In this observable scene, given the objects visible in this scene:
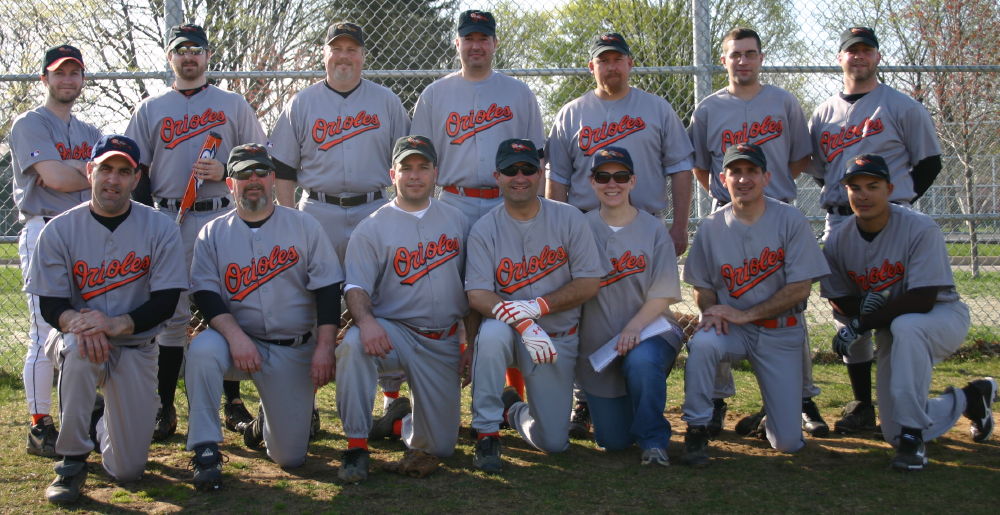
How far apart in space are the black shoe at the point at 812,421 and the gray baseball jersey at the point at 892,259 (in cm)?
59

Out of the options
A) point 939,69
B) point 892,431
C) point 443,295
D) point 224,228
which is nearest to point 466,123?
point 443,295

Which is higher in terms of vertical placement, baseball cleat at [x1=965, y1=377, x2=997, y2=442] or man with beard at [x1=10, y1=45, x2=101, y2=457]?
man with beard at [x1=10, y1=45, x2=101, y2=457]

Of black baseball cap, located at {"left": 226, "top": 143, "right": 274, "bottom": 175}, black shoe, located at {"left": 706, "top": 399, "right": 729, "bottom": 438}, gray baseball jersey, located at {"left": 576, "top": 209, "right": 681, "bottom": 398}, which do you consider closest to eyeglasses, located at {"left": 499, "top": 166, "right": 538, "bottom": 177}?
gray baseball jersey, located at {"left": 576, "top": 209, "right": 681, "bottom": 398}

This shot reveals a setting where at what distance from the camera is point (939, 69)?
18.2ft

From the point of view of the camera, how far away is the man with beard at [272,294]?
3.71 m

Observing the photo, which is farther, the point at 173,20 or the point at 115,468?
the point at 173,20

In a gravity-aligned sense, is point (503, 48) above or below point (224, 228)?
above

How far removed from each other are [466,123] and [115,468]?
2291 mm

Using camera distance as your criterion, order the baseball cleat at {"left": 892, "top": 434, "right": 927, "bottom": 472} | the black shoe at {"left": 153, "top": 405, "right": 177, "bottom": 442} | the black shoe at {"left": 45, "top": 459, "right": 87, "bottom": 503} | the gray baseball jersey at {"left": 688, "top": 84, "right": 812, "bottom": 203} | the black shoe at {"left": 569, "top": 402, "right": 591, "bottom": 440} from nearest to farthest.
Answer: the black shoe at {"left": 45, "top": 459, "right": 87, "bottom": 503} → the baseball cleat at {"left": 892, "top": 434, "right": 927, "bottom": 472} → the black shoe at {"left": 153, "top": 405, "right": 177, "bottom": 442} → the black shoe at {"left": 569, "top": 402, "right": 591, "bottom": 440} → the gray baseball jersey at {"left": 688, "top": 84, "right": 812, "bottom": 203}

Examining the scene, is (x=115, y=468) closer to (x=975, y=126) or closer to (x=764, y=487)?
(x=764, y=487)

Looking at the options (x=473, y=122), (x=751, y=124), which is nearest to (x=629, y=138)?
(x=751, y=124)

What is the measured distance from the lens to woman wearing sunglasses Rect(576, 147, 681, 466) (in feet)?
13.0

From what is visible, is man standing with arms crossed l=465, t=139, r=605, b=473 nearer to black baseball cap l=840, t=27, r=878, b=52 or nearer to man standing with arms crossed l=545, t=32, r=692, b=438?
man standing with arms crossed l=545, t=32, r=692, b=438

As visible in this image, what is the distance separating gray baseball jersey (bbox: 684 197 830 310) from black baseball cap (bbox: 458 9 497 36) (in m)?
1.52
